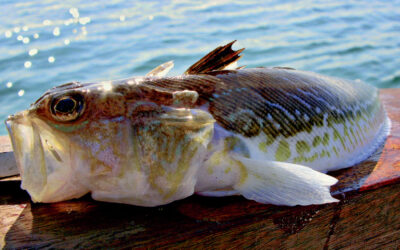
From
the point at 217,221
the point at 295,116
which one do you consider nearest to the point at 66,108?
the point at 217,221

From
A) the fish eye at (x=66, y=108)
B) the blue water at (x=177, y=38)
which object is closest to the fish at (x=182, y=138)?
the fish eye at (x=66, y=108)

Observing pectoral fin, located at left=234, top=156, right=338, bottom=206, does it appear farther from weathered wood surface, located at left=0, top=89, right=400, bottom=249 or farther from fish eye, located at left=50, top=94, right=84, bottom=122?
fish eye, located at left=50, top=94, right=84, bottom=122

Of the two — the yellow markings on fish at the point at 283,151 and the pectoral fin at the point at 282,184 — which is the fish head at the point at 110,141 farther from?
the yellow markings on fish at the point at 283,151

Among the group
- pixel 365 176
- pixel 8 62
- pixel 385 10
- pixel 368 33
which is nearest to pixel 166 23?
pixel 8 62

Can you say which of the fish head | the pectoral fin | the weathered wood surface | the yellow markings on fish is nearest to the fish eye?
the fish head

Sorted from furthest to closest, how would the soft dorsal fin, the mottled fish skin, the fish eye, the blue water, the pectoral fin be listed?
the blue water < the soft dorsal fin < the mottled fish skin < the pectoral fin < the fish eye

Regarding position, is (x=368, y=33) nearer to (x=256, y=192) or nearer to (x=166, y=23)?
(x=166, y=23)

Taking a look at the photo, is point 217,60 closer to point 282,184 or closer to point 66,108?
point 282,184
